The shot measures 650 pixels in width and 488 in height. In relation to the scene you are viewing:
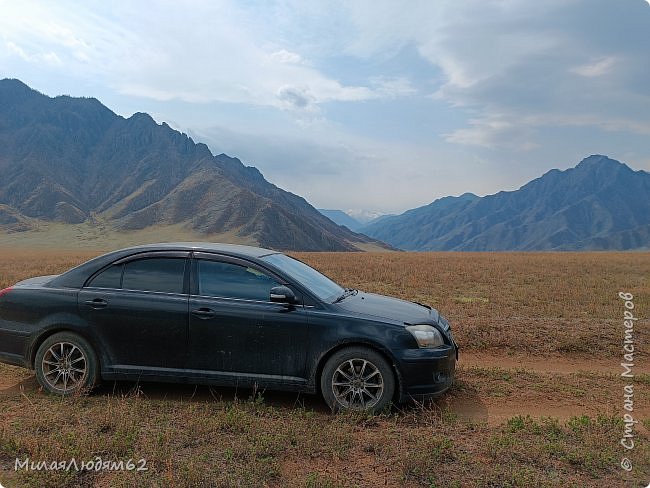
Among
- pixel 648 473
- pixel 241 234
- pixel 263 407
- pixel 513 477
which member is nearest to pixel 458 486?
pixel 513 477

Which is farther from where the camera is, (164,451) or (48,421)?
(48,421)

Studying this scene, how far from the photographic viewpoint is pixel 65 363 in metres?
5.12

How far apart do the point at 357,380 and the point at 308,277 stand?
4.62 feet

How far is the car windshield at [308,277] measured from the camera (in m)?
5.28

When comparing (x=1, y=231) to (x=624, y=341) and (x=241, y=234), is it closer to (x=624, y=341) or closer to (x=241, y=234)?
(x=241, y=234)

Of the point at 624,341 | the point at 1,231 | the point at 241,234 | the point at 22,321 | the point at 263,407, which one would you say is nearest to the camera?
the point at 263,407

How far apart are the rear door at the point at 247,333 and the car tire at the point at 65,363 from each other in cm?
111

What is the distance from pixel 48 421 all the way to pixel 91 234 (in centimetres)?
12987

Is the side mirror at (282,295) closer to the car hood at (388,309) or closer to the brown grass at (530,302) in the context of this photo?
the car hood at (388,309)

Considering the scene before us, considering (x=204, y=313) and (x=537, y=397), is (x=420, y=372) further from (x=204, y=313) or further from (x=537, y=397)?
(x=204, y=313)

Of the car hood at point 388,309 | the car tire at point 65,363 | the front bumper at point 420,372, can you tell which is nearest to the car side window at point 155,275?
the car tire at point 65,363

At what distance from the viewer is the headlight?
4.82 m

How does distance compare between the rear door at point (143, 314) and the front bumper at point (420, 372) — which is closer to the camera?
the front bumper at point (420, 372)

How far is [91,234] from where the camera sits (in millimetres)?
121375
